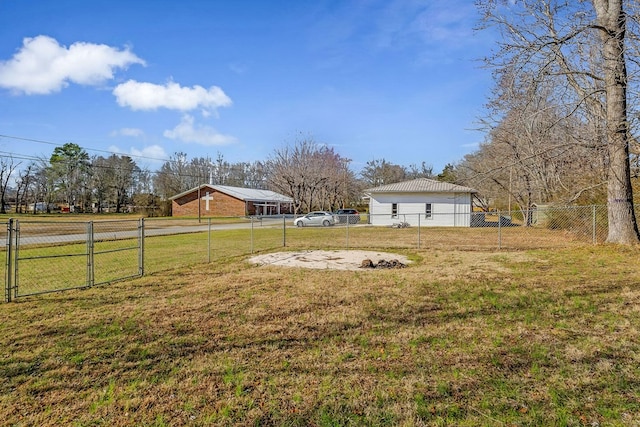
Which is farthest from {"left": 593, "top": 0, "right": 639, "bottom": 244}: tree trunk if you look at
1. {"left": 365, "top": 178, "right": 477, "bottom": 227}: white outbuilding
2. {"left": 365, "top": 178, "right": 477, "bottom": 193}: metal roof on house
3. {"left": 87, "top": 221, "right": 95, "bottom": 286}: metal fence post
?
{"left": 365, "top": 178, "right": 477, "bottom": 227}: white outbuilding

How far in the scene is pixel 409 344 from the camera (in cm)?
424

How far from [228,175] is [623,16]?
66.9 metres

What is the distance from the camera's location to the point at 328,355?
3.98m

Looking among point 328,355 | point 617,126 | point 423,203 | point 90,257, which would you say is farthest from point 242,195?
point 328,355

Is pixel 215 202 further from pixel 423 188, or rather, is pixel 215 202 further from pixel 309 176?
pixel 423 188

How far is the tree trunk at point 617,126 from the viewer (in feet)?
33.7

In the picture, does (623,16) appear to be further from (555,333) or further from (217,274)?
(217,274)

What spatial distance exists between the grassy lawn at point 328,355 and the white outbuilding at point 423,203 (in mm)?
22134

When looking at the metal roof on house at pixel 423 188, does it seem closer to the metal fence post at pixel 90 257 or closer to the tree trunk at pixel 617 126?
the tree trunk at pixel 617 126

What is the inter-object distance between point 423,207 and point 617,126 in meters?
19.3

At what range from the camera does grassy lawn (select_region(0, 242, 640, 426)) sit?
289 centimetres

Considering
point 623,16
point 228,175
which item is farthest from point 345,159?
point 623,16

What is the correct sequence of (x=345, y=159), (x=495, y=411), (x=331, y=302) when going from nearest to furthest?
(x=495, y=411)
(x=331, y=302)
(x=345, y=159)

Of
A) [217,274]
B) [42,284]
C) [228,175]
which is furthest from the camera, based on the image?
[228,175]
